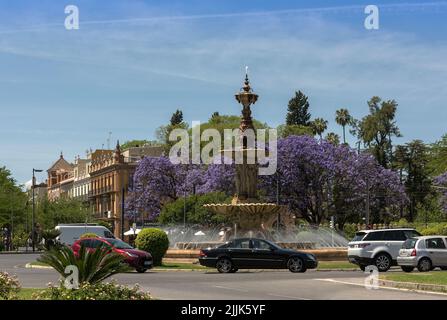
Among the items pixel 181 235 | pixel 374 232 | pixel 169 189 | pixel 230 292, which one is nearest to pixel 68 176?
pixel 169 189

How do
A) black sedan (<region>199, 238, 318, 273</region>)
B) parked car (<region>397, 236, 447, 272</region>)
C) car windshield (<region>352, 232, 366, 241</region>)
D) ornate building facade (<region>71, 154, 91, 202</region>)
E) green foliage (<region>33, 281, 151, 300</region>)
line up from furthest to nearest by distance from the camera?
ornate building facade (<region>71, 154, 91, 202</region>)
car windshield (<region>352, 232, 366, 241</region>)
black sedan (<region>199, 238, 318, 273</region>)
parked car (<region>397, 236, 447, 272</region>)
green foliage (<region>33, 281, 151, 300</region>)

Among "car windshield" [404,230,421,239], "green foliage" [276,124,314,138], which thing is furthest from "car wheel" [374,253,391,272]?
"green foliage" [276,124,314,138]

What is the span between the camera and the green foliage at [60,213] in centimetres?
9688

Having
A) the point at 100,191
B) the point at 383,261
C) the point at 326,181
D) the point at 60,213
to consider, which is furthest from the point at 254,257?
the point at 100,191

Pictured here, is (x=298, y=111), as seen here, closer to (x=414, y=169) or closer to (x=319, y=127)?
(x=319, y=127)

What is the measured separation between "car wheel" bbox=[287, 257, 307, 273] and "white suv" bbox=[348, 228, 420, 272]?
2.18 m

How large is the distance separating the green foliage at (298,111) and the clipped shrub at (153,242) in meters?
79.5

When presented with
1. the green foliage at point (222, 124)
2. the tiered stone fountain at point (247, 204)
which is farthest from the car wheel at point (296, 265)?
the green foliage at point (222, 124)

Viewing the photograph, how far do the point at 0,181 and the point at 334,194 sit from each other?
44240 millimetres

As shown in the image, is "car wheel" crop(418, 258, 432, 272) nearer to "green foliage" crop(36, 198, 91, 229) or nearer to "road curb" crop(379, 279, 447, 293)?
"road curb" crop(379, 279, 447, 293)

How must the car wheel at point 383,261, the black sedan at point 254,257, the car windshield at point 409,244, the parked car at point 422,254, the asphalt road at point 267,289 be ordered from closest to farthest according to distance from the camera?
the asphalt road at point 267,289 < the parked car at point 422,254 < the car windshield at point 409,244 < the black sedan at point 254,257 < the car wheel at point 383,261

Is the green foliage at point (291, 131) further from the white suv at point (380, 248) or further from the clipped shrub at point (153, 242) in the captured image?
the white suv at point (380, 248)

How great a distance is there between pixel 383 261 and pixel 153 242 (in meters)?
10.3

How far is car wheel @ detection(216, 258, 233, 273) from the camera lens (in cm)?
3200
